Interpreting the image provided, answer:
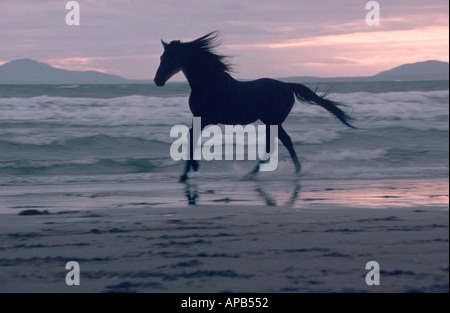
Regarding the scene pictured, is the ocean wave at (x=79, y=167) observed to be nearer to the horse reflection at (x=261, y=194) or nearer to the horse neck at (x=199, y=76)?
the horse neck at (x=199, y=76)

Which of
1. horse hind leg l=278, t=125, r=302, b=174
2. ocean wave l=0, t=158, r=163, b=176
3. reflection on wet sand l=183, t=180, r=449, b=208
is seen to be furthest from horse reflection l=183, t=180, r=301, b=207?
ocean wave l=0, t=158, r=163, b=176

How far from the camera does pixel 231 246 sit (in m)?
4.36

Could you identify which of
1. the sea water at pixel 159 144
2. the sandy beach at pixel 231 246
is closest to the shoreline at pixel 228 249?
the sandy beach at pixel 231 246

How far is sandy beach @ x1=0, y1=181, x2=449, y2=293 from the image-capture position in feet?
11.5

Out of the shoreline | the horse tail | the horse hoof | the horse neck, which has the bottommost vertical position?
the shoreline

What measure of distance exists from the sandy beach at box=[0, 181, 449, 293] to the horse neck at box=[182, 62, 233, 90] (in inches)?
121

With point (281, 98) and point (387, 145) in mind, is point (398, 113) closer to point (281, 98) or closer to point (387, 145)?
point (387, 145)

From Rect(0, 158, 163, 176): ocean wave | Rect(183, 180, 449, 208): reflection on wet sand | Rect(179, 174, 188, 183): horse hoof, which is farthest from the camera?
Rect(0, 158, 163, 176): ocean wave

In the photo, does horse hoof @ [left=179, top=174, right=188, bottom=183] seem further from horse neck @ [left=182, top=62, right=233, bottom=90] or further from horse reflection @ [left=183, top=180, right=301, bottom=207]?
horse neck @ [left=182, top=62, right=233, bottom=90]

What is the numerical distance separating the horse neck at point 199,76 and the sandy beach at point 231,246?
307cm

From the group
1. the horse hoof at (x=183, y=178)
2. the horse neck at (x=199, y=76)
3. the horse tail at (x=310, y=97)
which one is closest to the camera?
the horse hoof at (x=183, y=178)

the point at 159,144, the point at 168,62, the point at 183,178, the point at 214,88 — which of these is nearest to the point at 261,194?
the point at 183,178

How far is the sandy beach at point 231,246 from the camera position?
3494mm
